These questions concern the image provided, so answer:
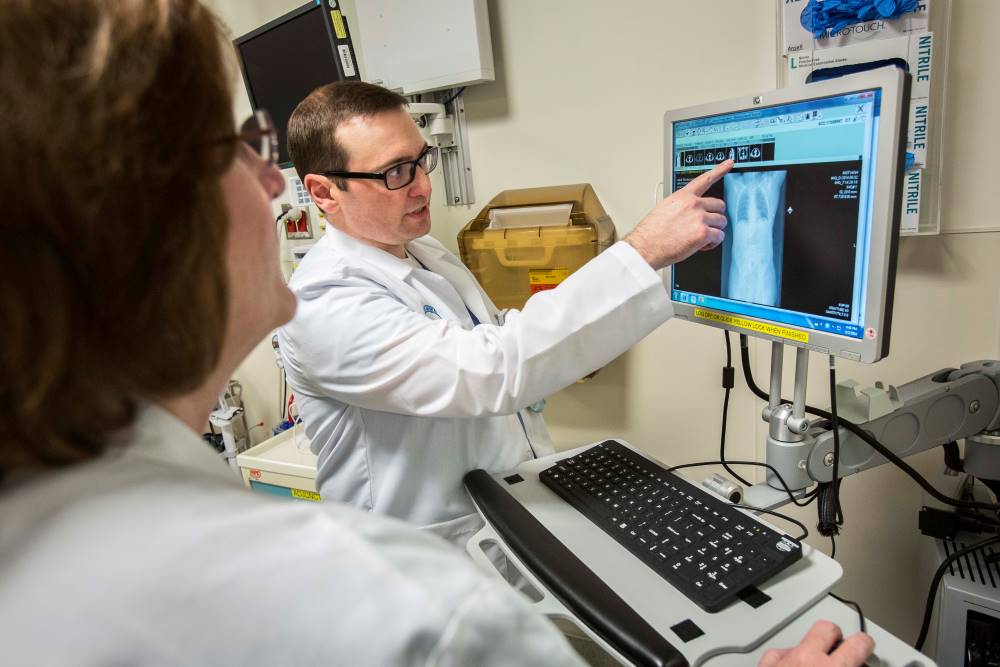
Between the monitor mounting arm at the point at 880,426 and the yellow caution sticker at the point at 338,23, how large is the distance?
1.46 m

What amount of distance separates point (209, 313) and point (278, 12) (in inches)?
84.4

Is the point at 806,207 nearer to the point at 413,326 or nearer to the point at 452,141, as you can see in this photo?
the point at 413,326

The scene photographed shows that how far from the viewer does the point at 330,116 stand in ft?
4.09

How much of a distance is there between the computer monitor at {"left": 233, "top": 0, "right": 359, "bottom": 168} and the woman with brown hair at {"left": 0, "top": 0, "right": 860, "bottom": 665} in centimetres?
140

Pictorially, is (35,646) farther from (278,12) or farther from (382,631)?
(278,12)

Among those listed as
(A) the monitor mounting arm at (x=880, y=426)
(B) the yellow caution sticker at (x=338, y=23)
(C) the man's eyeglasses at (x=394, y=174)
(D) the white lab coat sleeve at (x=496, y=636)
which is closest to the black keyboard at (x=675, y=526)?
(A) the monitor mounting arm at (x=880, y=426)

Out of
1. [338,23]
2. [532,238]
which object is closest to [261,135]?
[532,238]

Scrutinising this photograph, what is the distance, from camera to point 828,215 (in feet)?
2.77

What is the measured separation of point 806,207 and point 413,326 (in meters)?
0.61

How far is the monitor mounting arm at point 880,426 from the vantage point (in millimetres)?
950

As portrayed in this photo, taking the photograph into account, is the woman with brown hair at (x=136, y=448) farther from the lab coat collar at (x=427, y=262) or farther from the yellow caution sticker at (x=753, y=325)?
the lab coat collar at (x=427, y=262)

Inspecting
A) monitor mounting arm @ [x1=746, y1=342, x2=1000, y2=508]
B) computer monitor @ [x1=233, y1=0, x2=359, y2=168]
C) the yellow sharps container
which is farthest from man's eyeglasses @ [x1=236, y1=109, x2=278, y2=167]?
computer monitor @ [x1=233, y1=0, x2=359, y2=168]

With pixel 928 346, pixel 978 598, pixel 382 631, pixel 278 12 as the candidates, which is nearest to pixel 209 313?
pixel 382 631

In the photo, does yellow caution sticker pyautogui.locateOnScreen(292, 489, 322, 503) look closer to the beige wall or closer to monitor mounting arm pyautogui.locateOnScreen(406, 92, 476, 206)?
the beige wall
